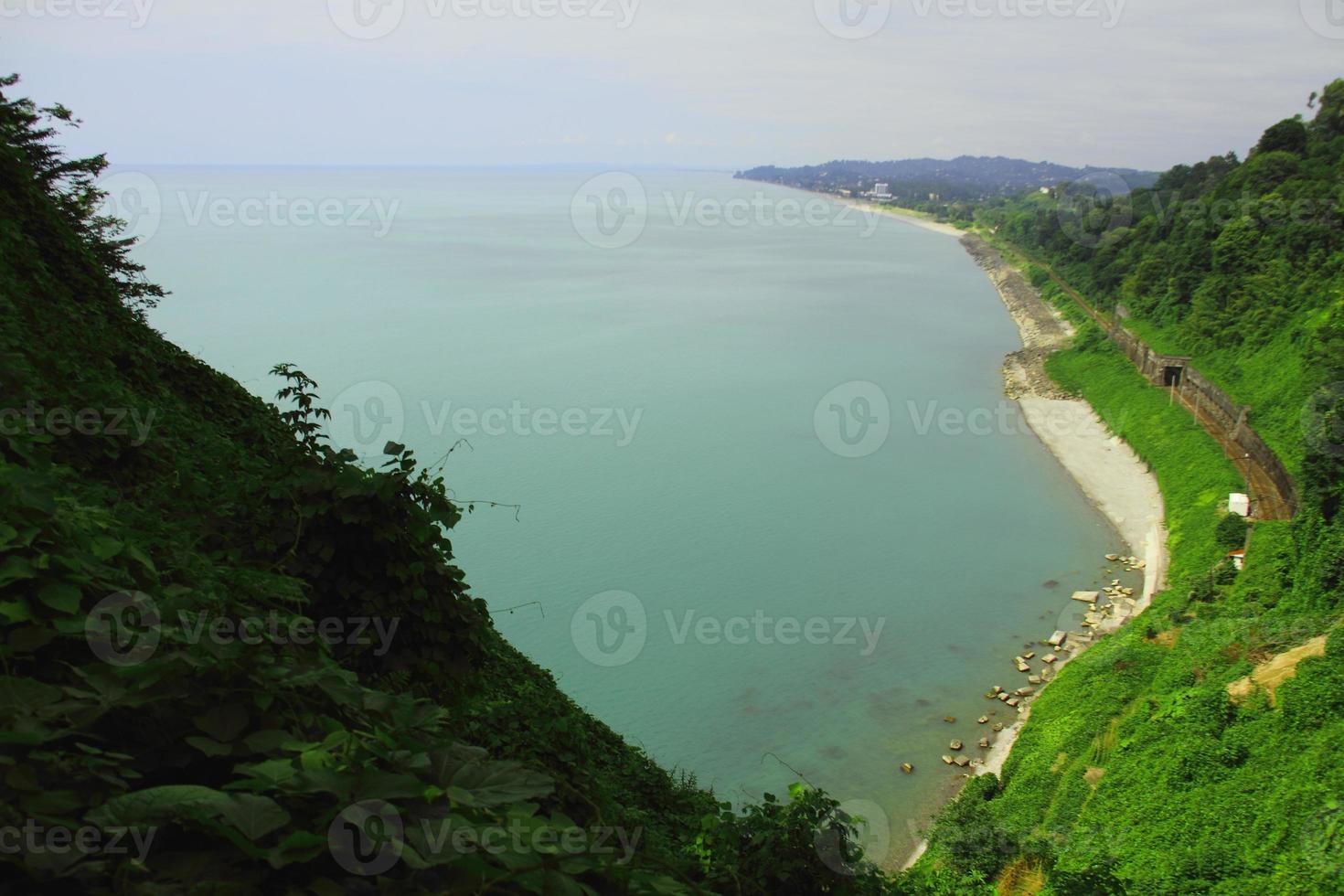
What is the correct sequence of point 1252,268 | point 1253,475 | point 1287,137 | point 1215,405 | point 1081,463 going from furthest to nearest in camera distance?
point 1287,137 < point 1252,268 < point 1081,463 < point 1215,405 < point 1253,475

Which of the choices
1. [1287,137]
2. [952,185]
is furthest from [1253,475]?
[952,185]

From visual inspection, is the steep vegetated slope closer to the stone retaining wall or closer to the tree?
the stone retaining wall

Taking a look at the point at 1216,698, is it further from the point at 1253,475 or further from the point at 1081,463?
the point at 1081,463

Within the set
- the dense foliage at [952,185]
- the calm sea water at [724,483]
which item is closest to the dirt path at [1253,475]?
the calm sea water at [724,483]

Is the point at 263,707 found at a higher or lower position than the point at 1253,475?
higher

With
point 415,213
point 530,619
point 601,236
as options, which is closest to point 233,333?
point 530,619

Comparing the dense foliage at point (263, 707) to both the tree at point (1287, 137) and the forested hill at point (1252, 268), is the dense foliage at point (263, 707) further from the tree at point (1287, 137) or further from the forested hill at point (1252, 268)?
the tree at point (1287, 137)
